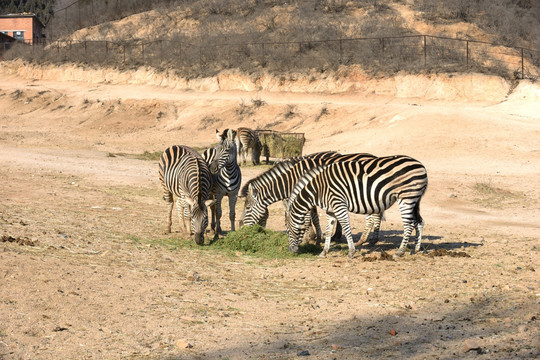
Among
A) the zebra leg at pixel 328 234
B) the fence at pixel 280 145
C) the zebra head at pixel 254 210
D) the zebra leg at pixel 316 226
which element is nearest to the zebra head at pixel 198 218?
the zebra head at pixel 254 210

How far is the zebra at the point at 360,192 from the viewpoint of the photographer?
466 inches

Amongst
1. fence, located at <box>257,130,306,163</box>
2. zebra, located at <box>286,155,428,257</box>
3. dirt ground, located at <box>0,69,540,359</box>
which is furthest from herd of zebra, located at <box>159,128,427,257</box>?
fence, located at <box>257,130,306,163</box>

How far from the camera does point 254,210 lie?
13.3 m

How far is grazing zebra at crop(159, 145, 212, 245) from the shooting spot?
12.6 meters

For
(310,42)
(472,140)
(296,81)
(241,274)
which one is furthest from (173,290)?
(310,42)

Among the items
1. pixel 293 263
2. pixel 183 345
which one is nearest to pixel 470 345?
pixel 183 345

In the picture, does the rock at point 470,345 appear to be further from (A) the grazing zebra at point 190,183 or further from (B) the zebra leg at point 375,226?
(A) the grazing zebra at point 190,183

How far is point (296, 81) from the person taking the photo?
1726 inches

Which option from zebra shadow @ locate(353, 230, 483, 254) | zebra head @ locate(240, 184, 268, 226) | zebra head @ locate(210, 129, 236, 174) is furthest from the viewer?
zebra head @ locate(210, 129, 236, 174)

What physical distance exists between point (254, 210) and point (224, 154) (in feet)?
5.11

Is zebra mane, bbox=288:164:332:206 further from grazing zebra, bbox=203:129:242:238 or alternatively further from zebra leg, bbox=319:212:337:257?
grazing zebra, bbox=203:129:242:238

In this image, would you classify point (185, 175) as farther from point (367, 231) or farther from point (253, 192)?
point (367, 231)

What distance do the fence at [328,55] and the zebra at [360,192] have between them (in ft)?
96.1

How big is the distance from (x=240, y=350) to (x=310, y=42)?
41.6m
